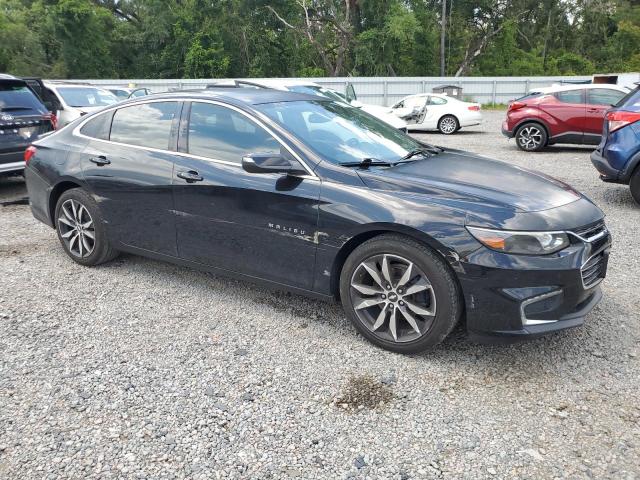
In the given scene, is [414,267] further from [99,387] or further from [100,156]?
[100,156]

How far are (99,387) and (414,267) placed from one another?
195cm

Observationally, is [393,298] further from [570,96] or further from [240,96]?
[570,96]

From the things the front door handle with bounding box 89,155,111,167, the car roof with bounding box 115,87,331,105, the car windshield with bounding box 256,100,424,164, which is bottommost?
the front door handle with bounding box 89,155,111,167

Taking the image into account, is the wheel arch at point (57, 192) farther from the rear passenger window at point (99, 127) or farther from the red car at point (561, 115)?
the red car at point (561, 115)

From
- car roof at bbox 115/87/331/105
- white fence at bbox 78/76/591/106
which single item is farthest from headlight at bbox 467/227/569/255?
white fence at bbox 78/76/591/106

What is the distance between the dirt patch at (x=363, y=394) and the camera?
114 inches

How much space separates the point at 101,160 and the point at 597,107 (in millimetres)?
10228

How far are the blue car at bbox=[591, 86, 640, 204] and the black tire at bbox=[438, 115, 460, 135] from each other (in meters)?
9.89

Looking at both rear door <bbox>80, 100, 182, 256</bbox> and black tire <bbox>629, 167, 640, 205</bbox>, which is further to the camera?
black tire <bbox>629, 167, 640, 205</bbox>

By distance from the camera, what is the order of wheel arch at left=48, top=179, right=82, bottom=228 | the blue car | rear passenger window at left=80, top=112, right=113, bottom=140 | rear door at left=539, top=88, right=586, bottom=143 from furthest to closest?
rear door at left=539, top=88, right=586, bottom=143
the blue car
wheel arch at left=48, top=179, right=82, bottom=228
rear passenger window at left=80, top=112, right=113, bottom=140

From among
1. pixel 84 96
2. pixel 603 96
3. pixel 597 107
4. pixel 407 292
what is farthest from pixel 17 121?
pixel 603 96

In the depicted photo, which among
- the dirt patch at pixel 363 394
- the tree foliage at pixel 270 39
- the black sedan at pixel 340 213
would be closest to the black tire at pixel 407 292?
the black sedan at pixel 340 213

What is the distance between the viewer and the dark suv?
24.4 feet

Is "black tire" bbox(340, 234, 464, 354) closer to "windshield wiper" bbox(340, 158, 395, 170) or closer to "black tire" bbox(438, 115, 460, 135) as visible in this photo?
"windshield wiper" bbox(340, 158, 395, 170)
